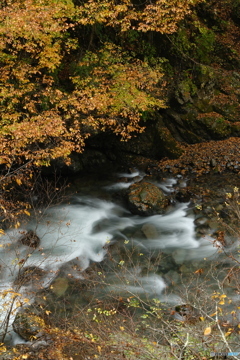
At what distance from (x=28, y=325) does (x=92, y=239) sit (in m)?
3.87

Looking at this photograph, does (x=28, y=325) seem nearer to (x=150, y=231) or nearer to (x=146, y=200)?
(x=150, y=231)

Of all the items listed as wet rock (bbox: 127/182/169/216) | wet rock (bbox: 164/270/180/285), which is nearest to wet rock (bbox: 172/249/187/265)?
wet rock (bbox: 164/270/180/285)

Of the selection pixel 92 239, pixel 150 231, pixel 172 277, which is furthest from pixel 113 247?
pixel 172 277

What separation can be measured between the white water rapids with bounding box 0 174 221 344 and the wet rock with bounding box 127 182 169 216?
A: 0.23 meters

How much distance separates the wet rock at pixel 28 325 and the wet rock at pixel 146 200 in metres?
5.22

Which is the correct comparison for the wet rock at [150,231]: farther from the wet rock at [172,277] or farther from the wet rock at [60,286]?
the wet rock at [60,286]

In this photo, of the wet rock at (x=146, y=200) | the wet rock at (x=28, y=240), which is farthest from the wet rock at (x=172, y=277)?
the wet rock at (x=28, y=240)

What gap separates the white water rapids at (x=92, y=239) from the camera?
25.9ft

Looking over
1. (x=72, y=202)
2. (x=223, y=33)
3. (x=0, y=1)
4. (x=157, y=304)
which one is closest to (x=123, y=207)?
(x=72, y=202)

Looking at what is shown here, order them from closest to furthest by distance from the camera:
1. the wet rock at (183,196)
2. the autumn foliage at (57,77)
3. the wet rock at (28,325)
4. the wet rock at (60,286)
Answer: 1. the wet rock at (28,325)
2. the wet rock at (60,286)
3. the autumn foliage at (57,77)
4. the wet rock at (183,196)

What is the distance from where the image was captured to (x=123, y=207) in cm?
1137

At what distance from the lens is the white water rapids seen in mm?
7901

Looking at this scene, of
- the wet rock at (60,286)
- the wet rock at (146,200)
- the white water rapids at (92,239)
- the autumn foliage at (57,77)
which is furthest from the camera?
the wet rock at (146,200)

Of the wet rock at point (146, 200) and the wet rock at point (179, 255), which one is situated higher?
the wet rock at point (146, 200)
